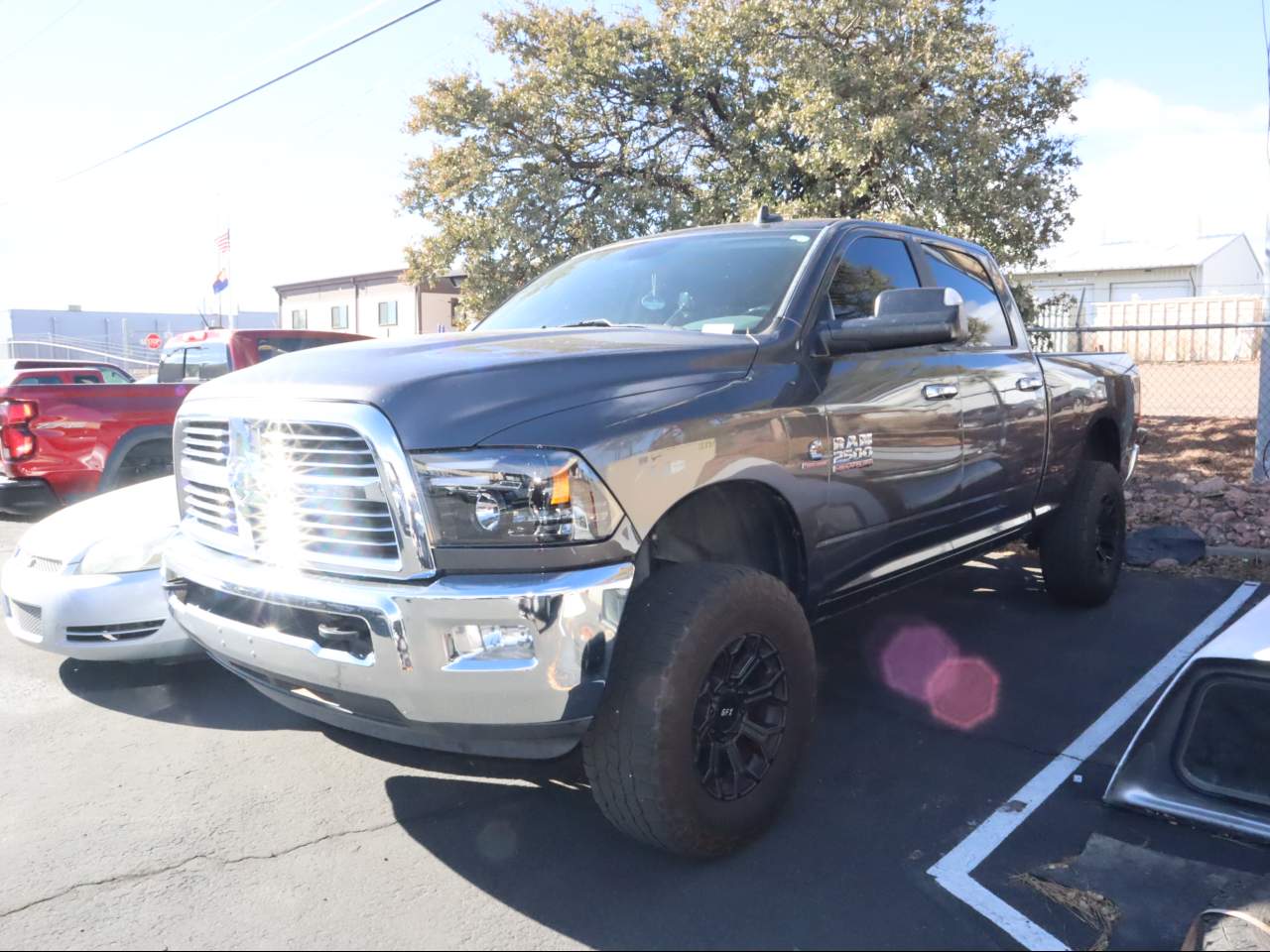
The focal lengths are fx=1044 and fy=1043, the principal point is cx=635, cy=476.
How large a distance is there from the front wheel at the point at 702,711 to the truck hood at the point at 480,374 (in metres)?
0.60

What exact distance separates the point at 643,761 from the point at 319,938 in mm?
959

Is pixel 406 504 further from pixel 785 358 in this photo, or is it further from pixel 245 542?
pixel 785 358

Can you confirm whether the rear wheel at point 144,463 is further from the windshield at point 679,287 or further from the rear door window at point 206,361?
the windshield at point 679,287

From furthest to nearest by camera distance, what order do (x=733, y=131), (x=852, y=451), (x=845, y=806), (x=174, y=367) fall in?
(x=733, y=131) < (x=174, y=367) < (x=852, y=451) < (x=845, y=806)

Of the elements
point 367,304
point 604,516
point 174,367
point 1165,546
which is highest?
point 367,304

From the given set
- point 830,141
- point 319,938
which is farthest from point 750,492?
point 830,141

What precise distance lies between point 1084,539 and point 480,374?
4004 mm

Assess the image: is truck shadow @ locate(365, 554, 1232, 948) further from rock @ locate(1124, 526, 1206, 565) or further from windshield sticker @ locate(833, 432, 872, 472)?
rock @ locate(1124, 526, 1206, 565)

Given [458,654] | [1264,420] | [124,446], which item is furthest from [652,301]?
[1264,420]

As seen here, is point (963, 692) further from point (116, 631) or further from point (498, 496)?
point (116, 631)

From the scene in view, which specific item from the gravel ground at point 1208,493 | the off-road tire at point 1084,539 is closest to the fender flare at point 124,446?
the off-road tire at point 1084,539

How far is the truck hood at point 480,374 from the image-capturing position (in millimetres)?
2688

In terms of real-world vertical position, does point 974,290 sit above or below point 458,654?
above

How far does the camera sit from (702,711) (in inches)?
115
